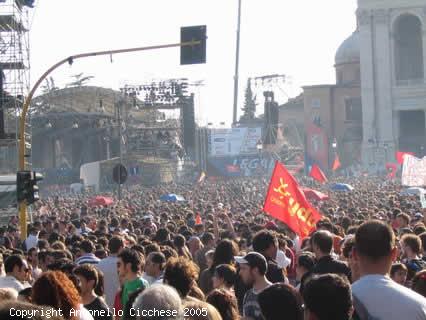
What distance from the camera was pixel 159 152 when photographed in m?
73.0

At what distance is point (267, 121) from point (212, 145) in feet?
18.1

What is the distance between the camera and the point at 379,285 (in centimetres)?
585

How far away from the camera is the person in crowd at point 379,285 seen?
570 centimetres

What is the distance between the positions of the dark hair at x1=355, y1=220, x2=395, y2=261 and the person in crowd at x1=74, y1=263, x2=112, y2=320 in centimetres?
267

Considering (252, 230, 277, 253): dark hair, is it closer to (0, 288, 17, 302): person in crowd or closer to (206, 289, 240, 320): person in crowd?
(206, 289, 240, 320): person in crowd

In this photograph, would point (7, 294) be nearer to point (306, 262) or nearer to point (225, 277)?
point (225, 277)

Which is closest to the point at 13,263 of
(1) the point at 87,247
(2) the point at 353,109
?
(1) the point at 87,247

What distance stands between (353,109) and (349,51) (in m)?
7.62

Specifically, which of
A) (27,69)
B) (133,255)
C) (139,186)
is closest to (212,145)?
(139,186)

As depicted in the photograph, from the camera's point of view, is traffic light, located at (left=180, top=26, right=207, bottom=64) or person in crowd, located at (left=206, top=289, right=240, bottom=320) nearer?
person in crowd, located at (left=206, top=289, right=240, bottom=320)

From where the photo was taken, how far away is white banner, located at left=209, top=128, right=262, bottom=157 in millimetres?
82125

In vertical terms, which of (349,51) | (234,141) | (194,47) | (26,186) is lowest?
(26,186)

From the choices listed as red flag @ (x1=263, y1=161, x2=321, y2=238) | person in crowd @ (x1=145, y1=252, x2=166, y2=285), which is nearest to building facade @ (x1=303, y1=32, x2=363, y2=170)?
red flag @ (x1=263, y1=161, x2=321, y2=238)

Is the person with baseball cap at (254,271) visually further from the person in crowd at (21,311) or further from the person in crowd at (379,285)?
the person in crowd at (21,311)
